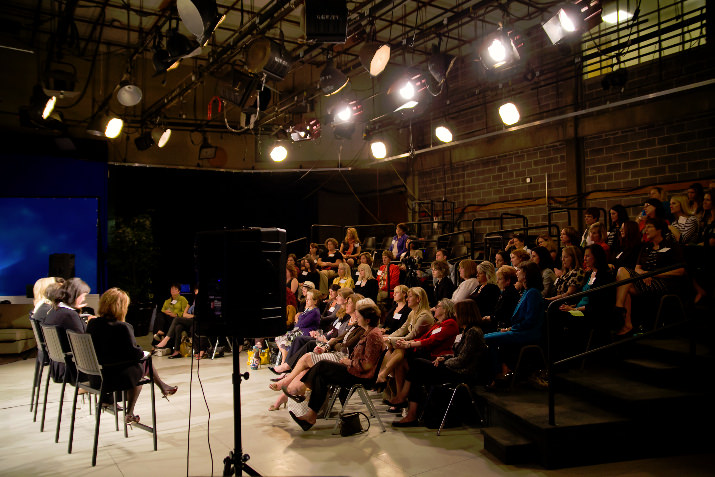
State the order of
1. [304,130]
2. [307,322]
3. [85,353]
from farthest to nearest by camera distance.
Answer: [304,130] → [307,322] → [85,353]

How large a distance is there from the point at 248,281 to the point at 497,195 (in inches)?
334

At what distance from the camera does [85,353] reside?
4.19 m

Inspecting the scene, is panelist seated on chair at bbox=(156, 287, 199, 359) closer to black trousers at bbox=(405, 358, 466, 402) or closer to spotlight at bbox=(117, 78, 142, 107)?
spotlight at bbox=(117, 78, 142, 107)

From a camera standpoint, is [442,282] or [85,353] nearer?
[85,353]

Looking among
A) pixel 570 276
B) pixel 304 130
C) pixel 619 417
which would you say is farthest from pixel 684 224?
pixel 304 130

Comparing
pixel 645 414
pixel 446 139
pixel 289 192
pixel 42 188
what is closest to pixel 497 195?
pixel 446 139

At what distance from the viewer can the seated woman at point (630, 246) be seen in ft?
17.9

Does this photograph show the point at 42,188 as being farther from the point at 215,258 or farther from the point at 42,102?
the point at 215,258

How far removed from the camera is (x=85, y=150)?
11055mm

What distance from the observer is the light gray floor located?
3.72m

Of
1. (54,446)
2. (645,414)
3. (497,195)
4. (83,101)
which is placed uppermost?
(83,101)

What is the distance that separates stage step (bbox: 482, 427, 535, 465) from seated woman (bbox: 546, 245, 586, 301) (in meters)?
1.97

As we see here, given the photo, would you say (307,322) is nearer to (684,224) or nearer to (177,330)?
(177,330)

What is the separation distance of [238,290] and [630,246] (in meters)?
4.21
